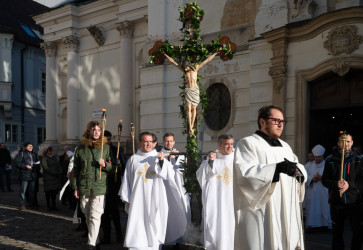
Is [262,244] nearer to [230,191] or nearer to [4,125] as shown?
[230,191]

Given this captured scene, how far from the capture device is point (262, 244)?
4.29 meters

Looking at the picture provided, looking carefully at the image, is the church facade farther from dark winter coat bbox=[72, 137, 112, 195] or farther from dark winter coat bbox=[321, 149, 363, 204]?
dark winter coat bbox=[321, 149, 363, 204]

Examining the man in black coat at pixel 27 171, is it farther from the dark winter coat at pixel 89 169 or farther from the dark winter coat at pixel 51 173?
the dark winter coat at pixel 89 169

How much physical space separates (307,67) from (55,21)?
49.0 feet

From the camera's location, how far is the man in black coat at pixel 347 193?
21.2ft

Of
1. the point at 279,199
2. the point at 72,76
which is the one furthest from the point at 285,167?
the point at 72,76

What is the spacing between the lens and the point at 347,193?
648 centimetres

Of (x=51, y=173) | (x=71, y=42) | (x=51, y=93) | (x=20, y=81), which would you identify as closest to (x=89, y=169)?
(x=51, y=173)

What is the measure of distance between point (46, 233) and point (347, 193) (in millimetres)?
5665

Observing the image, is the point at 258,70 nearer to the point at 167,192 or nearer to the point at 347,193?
the point at 167,192

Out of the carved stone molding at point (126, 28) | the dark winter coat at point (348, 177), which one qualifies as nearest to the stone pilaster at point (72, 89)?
the carved stone molding at point (126, 28)

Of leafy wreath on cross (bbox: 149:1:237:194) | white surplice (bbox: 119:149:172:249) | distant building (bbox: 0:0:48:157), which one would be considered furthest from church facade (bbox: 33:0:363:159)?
distant building (bbox: 0:0:48:157)

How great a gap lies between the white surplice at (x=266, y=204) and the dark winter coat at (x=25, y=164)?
978 centimetres

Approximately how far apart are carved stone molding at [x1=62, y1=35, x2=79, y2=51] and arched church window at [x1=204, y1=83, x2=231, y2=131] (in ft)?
32.6
